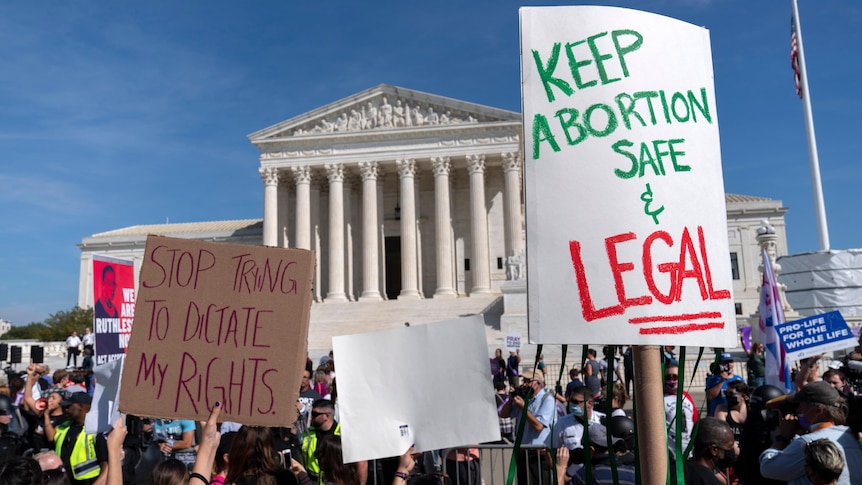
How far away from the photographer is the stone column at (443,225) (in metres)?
42.9

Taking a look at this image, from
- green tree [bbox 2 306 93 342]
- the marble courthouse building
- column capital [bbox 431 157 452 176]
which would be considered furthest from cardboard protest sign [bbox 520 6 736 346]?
green tree [bbox 2 306 93 342]

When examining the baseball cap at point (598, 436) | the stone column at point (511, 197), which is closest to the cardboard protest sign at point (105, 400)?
the baseball cap at point (598, 436)

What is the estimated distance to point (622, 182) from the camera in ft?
7.48

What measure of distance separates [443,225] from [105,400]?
38.5m

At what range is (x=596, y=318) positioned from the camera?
7.21ft

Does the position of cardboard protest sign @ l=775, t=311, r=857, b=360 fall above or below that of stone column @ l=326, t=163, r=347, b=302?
below

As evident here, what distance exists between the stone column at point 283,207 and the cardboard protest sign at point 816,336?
39899 mm

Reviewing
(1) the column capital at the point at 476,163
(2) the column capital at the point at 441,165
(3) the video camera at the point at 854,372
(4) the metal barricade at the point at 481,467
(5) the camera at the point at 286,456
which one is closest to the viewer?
(4) the metal barricade at the point at 481,467

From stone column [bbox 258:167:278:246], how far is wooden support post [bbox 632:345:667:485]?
44.1 m

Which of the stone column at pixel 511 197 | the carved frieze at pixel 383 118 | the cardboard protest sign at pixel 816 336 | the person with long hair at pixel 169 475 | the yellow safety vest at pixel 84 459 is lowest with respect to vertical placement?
the yellow safety vest at pixel 84 459

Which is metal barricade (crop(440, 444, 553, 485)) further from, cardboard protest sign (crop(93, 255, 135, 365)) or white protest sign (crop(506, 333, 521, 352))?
white protest sign (crop(506, 333, 521, 352))

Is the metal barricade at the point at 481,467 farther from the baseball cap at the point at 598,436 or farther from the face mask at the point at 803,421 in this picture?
the face mask at the point at 803,421

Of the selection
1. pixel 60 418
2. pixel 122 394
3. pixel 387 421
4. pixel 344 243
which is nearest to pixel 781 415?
pixel 387 421

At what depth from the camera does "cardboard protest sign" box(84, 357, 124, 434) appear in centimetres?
485
